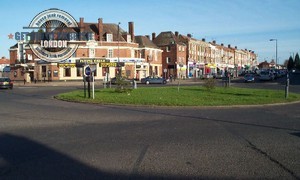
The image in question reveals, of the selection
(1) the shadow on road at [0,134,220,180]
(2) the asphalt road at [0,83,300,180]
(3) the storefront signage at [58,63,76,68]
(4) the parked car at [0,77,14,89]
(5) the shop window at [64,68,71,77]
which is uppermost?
(3) the storefront signage at [58,63,76,68]

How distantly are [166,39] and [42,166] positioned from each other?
7970cm

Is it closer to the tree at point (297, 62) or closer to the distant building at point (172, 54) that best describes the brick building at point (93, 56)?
the distant building at point (172, 54)

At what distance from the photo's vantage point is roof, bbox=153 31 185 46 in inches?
3282

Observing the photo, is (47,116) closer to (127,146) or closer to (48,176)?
(127,146)

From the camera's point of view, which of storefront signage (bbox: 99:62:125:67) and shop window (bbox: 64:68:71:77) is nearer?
shop window (bbox: 64:68:71:77)

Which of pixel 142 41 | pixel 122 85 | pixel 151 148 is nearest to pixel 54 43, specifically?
pixel 142 41

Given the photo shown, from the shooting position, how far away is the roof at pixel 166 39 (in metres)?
83.4

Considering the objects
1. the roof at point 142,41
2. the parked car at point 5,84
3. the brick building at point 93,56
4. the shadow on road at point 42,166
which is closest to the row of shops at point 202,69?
the roof at point 142,41

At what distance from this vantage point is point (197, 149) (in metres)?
7.74

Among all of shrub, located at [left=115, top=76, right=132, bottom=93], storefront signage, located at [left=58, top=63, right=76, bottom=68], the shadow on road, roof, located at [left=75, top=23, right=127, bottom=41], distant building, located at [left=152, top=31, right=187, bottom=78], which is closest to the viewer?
the shadow on road

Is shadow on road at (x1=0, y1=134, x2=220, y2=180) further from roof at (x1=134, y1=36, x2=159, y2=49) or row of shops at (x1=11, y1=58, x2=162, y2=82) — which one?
roof at (x1=134, y1=36, x2=159, y2=49)

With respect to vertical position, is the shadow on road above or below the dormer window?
below

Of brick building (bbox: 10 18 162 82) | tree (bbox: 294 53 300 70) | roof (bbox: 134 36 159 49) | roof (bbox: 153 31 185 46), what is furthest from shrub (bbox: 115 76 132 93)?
tree (bbox: 294 53 300 70)

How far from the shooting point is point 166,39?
84562 mm
